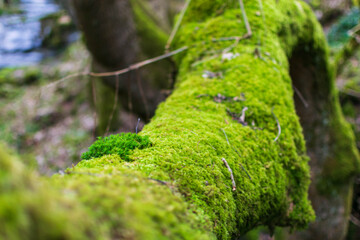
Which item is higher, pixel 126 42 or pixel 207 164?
pixel 126 42

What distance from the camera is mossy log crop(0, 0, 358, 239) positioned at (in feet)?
1.91

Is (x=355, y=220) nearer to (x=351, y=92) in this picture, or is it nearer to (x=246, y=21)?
(x=351, y=92)

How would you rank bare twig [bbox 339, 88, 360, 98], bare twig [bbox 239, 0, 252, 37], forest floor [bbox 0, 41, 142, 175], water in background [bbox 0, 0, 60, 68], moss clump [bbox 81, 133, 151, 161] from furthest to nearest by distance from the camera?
water in background [bbox 0, 0, 60, 68], forest floor [bbox 0, 41, 142, 175], bare twig [bbox 339, 88, 360, 98], bare twig [bbox 239, 0, 252, 37], moss clump [bbox 81, 133, 151, 161]

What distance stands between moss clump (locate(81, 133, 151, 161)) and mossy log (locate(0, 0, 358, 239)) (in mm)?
60

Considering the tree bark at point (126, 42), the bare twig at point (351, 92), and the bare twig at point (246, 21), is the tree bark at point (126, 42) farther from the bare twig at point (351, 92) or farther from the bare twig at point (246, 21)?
the bare twig at point (351, 92)

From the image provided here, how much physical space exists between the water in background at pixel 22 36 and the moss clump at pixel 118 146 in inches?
561

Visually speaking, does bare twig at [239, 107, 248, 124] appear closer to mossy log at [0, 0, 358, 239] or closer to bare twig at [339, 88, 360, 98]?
mossy log at [0, 0, 358, 239]

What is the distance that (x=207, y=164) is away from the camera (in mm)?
1407

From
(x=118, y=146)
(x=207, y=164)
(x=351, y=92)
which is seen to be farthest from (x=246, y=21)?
(x=351, y=92)

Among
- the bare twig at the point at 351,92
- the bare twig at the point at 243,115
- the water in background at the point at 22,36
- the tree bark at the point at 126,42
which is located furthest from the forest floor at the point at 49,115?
the bare twig at the point at 351,92

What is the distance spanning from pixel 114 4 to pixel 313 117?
4.28 metres

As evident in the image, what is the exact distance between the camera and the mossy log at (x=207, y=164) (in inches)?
23.0

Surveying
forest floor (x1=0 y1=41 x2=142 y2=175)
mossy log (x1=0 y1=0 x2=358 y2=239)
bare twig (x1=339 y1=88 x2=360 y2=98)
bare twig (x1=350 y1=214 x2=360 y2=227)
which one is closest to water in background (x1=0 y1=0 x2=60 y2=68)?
forest floor (x1=0 y1=41 x2=142 y2=175)

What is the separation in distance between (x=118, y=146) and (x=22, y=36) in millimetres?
16796
